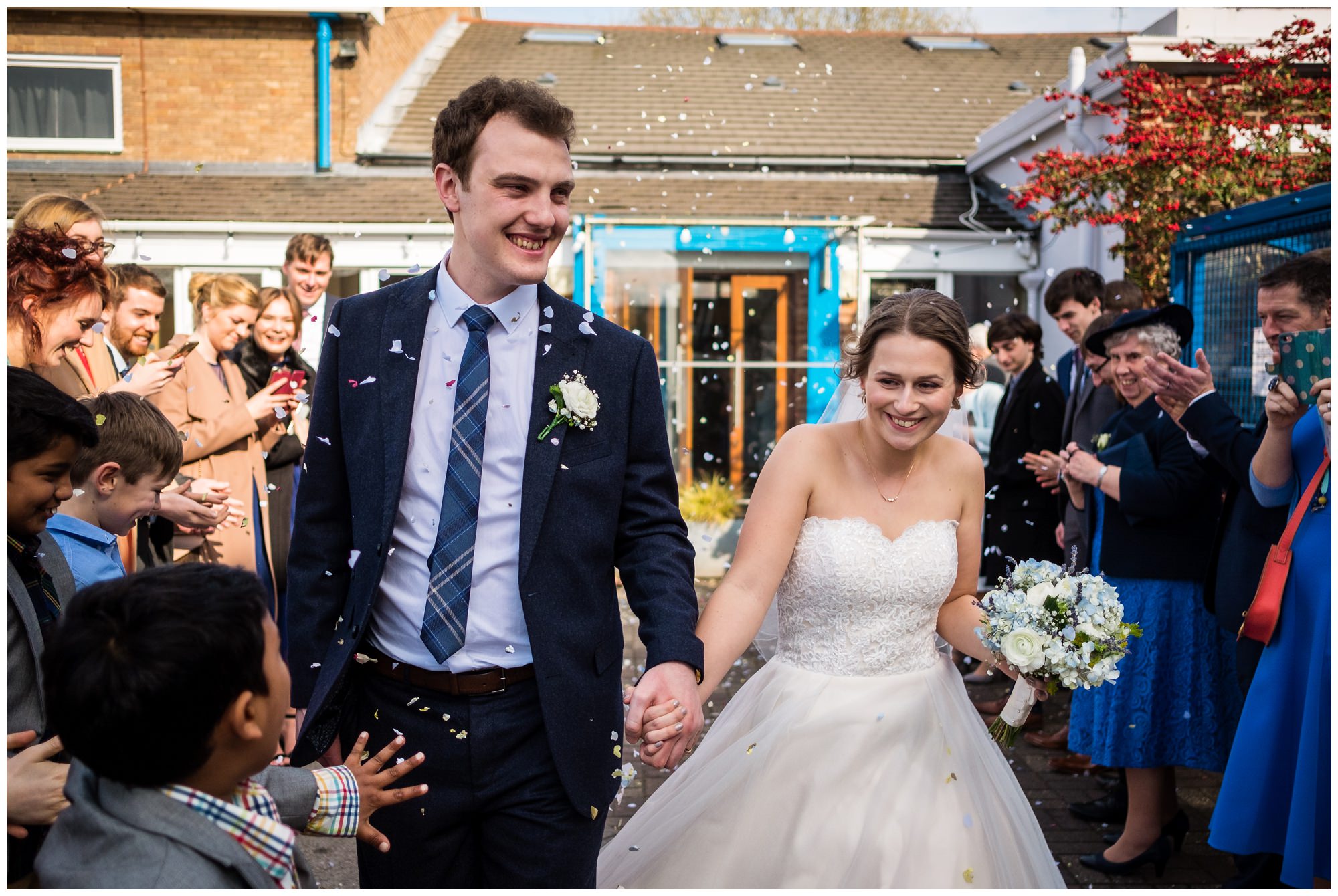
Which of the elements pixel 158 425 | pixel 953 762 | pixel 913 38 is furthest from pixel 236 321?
pixel 913 38

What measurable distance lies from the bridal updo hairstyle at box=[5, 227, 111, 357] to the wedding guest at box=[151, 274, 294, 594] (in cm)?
152

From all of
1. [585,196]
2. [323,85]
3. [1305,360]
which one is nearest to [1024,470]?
[1305,360]

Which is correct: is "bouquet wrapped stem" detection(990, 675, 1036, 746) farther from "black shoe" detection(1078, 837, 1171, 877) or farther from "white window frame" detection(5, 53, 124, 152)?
"white window frame" detection(5, 53, 124, 152)

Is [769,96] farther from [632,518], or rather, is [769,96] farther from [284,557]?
[632,518]

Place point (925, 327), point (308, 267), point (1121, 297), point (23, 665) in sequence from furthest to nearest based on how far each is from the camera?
point (308, 267)
point (1121, 297)
point (925, 327)
point (23, 665)

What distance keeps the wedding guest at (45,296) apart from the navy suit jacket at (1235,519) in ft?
11.9

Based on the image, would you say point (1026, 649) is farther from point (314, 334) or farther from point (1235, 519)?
point (314, 334)

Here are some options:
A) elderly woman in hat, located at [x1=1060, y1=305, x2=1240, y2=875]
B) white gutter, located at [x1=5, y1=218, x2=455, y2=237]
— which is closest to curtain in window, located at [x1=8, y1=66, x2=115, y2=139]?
white gutter, located at [x1=5, y1=218, x2=455, y2=237]

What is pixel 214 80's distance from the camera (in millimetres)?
14047

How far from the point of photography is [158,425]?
141 inches

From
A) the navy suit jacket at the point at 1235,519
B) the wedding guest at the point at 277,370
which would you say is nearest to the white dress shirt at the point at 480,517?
the navy suit jacket at the point at 1235,519

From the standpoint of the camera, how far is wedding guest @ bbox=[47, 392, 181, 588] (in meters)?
3.24

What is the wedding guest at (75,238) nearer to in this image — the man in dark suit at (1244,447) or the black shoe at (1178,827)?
the man in dark suit at (1244,447)

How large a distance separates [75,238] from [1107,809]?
446 cm
